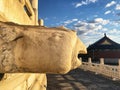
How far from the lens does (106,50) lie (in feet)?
118

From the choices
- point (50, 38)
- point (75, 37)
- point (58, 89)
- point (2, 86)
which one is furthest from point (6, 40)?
point (58, 89)

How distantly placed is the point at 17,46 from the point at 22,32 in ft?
0.23

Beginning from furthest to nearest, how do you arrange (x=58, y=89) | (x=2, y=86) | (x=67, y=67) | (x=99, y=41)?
(x=99, y=41) < (x=58, y=89) < (x=2, y=86) < (x=67, y=67)

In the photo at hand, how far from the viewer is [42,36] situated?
1002 mm

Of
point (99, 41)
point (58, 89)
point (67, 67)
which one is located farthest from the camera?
Answer: point (99, 41)

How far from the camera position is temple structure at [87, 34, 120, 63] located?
117 feet

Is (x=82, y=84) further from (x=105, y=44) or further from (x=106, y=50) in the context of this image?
(x=105, y=44)

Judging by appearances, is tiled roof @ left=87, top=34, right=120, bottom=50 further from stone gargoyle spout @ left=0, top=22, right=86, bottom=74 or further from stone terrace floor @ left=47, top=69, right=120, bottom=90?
stone gargoyle spout @ left=0, top=22, right=86, bottom=74

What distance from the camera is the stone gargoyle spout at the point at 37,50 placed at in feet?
3.17

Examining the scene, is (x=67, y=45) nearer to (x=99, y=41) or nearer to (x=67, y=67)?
(x=67, y=67)

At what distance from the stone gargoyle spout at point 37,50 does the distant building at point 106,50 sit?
116 ft

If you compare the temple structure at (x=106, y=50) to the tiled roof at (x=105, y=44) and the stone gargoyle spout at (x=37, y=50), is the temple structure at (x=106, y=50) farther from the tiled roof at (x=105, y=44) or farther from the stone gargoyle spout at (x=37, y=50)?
the stone gargoyle spout at (x=37, y=50)

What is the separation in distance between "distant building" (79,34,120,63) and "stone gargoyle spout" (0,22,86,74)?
35442mm

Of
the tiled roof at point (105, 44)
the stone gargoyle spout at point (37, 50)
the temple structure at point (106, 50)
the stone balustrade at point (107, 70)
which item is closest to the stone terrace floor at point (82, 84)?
the stone balustrade at point (107, 70)
